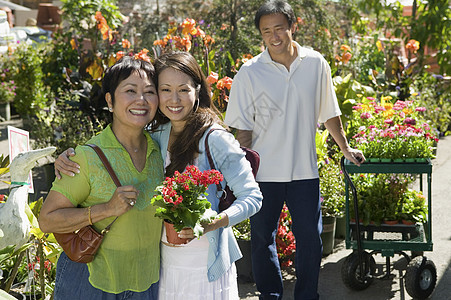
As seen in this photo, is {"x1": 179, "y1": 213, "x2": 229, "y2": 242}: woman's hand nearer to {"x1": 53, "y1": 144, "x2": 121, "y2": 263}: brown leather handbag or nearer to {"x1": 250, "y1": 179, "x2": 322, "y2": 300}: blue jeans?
{"x1": 53, "y1": 144, "x2": 121, "y2": 263}: brown leather handbag

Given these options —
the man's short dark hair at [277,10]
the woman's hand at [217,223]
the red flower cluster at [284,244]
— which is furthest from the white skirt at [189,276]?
the red flower cluster at [284,244]

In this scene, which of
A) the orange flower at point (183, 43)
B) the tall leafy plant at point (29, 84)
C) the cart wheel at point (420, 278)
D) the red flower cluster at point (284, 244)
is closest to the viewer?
the cart wheel at point (420, 278)

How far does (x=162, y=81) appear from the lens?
8.14 feet

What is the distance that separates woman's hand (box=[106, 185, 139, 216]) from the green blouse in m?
0.10

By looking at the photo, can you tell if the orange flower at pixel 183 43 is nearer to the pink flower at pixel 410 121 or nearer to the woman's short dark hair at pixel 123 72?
the pink flower at pixel 410 121

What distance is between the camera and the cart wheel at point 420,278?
4004 mm

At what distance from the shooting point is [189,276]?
7.77ft

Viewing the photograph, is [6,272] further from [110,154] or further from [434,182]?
[434,182]

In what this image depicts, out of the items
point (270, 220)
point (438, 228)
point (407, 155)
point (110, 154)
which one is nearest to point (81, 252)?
point (110, 154)

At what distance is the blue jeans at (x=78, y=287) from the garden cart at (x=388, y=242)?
197 cm

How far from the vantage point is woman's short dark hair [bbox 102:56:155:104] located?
2.41 m

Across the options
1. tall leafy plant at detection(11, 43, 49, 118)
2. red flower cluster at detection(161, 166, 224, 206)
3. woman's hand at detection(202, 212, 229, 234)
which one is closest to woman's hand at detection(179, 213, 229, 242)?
woman's hand at detection(202, 212, 229, 234)

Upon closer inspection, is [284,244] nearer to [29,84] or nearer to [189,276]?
[189,276]

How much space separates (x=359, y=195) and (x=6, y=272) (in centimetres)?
245
